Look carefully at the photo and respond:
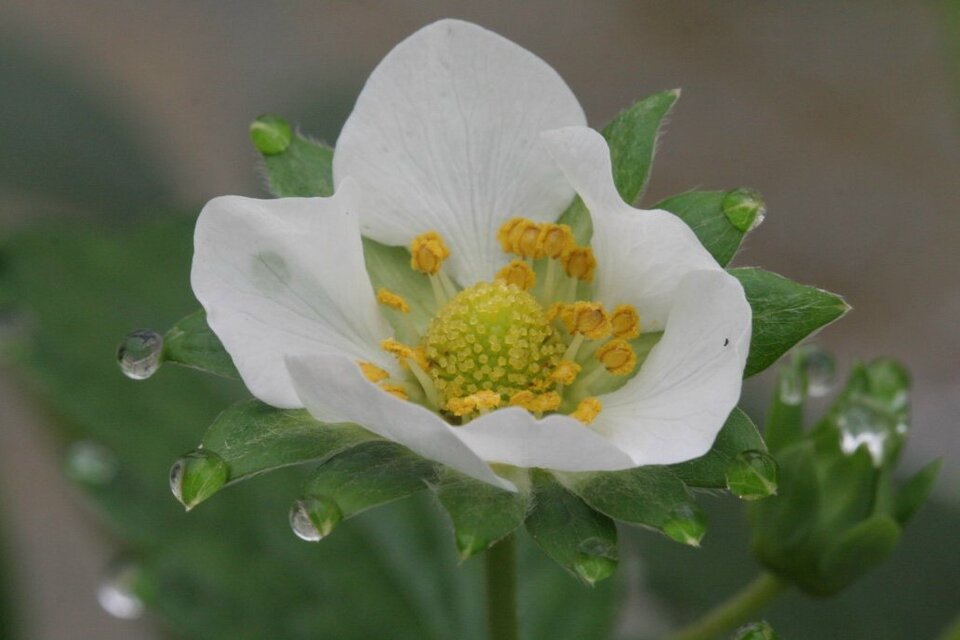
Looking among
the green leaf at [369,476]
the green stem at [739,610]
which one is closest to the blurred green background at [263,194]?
the green stem at [739,610]

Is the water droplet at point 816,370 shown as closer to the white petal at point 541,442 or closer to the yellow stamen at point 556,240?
the yellow stamen at point 556,240

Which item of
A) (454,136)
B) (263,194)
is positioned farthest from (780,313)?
(263,194)

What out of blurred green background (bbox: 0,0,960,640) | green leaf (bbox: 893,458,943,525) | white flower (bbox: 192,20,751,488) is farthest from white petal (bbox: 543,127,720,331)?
blurred green background (bbox: 0,0,960,640)

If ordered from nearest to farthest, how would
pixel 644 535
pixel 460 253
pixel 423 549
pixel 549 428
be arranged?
pixel 549 428, pixel 460 253, pixel 423 549, pixel 644 535

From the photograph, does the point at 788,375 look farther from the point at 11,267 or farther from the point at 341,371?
the point at 11,267

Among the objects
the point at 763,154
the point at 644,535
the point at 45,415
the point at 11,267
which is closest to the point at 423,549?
the point at 644,535

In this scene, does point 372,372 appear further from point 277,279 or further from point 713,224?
point 713,224

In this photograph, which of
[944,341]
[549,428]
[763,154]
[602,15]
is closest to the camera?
[549,428]
